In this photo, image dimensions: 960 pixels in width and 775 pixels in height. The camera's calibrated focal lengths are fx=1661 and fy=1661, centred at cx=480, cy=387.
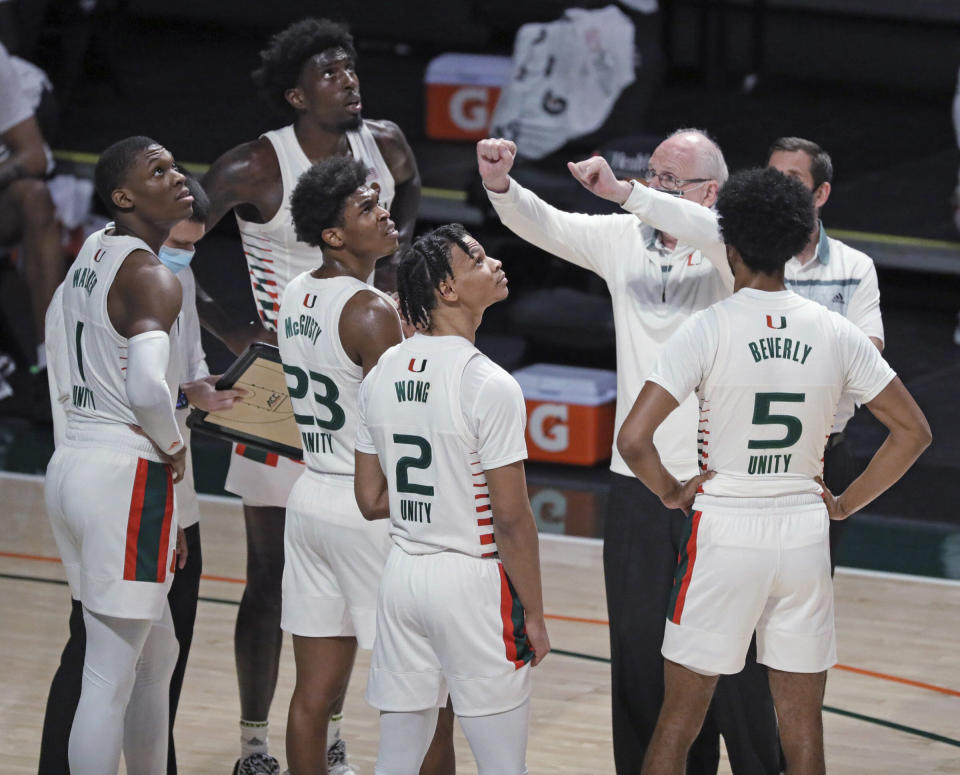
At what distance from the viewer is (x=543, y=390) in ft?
25.5

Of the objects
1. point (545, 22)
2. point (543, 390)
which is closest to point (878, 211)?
point (545, 22)

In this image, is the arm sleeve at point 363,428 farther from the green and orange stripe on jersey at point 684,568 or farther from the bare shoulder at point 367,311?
the green and orange stripe on jersey at point 684,568

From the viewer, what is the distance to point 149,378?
11.7ft

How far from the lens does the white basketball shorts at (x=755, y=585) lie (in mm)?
3488

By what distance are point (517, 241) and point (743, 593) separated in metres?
5.47

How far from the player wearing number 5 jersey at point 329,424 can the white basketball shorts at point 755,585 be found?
2.42 feet

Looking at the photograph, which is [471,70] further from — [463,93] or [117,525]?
[117,525]

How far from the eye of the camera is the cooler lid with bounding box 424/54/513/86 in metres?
10.1

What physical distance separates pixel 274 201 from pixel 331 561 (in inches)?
47.5

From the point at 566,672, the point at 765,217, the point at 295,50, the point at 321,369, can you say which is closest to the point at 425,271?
the point at 321,369

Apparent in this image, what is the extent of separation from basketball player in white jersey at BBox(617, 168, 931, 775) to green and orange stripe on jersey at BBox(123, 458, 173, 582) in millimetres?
1058

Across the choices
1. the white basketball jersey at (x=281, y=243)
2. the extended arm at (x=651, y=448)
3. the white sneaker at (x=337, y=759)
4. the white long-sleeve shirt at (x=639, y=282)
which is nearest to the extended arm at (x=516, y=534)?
→ the extended arm at (x=651, y=448)

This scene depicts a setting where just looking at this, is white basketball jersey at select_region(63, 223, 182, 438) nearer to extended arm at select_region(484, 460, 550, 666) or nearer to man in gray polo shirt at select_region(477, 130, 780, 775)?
extended arm at select_region(484, 460, 550, 666)

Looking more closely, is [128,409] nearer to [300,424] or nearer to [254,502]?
[300,424]
